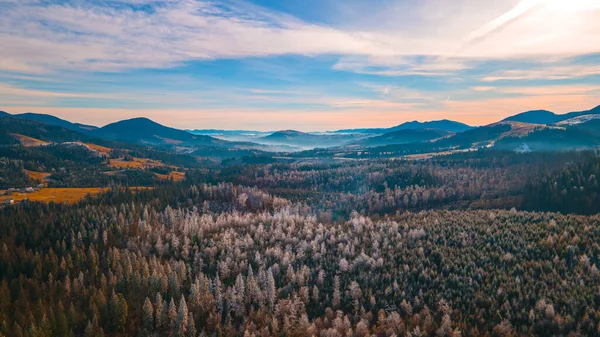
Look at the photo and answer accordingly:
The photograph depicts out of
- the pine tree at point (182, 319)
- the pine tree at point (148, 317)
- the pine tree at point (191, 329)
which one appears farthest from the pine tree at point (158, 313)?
the pine tree at point (191, 329)

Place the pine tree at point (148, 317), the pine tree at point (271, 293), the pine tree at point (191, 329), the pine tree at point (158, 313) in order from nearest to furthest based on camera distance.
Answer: the pine tree at point (191, 329) → the pine tree at point (148, 317) → the pine tree at point (158, 313) → the pine tree at point (271, 293)

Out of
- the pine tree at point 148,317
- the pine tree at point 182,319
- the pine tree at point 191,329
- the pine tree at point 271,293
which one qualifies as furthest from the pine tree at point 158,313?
the pine tree at point 271,293

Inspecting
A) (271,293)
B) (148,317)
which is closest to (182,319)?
(148,317)

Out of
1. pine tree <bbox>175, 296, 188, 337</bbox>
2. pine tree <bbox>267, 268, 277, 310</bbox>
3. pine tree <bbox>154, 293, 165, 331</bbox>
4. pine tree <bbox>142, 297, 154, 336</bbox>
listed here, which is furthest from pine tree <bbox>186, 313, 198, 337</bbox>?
pine tree <bbox>267, 268, 277, 310</bbox>

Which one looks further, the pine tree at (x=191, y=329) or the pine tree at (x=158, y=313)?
the pine tree at (x=158, y=313)

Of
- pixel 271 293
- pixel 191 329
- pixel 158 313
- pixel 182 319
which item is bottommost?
pixel 191 329

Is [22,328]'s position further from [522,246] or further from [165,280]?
[522,246]

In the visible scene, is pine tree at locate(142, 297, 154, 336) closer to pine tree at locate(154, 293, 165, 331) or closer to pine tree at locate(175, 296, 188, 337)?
pine tree at locate(154, 293, 165, 331)

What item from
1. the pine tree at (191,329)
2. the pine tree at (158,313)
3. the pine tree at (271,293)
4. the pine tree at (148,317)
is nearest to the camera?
the pine tree at (191,329)

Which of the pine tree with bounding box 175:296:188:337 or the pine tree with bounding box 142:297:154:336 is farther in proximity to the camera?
the pine tree with bounding box 142:297:154:336

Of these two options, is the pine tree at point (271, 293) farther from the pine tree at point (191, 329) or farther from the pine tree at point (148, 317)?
the pine tree at point (148, 317)

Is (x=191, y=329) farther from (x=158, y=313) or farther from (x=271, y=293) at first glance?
(x=271, y=293)
